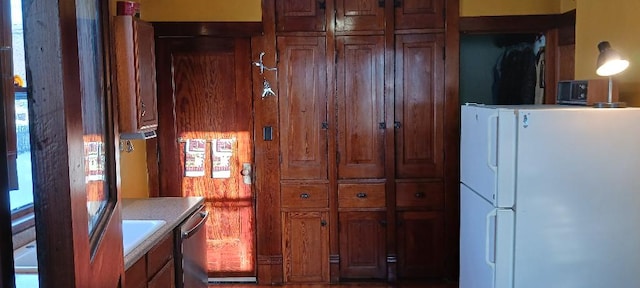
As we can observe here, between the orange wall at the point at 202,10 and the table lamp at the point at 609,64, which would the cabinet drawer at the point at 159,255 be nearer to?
the orange wall at the point at 202,10

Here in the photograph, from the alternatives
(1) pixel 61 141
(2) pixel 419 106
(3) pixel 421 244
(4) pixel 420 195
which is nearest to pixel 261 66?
(2) pixel 419 106

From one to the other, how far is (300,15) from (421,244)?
1.91 meters

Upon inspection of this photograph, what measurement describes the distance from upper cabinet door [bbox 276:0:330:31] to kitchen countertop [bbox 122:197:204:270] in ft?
4.88

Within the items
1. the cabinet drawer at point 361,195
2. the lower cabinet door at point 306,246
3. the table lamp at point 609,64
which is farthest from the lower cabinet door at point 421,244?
the table lamp at point 609,64

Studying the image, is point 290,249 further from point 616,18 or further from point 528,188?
point 616,18

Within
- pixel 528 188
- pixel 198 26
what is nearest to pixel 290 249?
pixel 198 26

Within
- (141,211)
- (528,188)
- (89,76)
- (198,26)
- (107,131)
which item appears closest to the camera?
(89,76)

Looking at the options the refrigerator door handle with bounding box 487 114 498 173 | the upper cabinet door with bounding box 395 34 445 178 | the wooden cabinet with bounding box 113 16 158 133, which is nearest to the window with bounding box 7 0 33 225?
the wooden cabinet with bounding box 113 16 158 133

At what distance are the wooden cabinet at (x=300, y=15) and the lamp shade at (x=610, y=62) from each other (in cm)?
202

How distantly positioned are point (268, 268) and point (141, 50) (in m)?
1.94

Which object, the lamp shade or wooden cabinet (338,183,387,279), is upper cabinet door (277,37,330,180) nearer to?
wooden cabinet (338,183,387,279)

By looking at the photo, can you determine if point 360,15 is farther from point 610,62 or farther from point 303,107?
point 610,62

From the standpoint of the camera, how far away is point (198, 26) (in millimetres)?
4109

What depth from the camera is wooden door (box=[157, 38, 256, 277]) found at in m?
4.19
